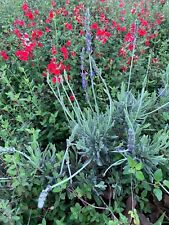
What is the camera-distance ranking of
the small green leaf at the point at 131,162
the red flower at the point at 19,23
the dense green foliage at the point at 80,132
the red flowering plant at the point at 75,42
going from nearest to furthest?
the small green leaf at the point at 131,162, the dense green foliage at the point at 80,132, the red flowering plant at the point at 75,42, the red flower at the point at 19,23

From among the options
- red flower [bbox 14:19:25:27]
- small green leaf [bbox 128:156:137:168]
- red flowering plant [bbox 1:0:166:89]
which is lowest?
small green leaf [bbox 128:156:137:168]

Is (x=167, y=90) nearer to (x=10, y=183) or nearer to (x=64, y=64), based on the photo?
(x=64, y=64)

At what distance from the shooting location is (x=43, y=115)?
2088 mm

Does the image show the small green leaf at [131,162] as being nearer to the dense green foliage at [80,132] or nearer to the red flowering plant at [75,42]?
the dense green foliage at [80,132]

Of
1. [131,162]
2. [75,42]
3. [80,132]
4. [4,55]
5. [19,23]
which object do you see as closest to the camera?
[131,162]

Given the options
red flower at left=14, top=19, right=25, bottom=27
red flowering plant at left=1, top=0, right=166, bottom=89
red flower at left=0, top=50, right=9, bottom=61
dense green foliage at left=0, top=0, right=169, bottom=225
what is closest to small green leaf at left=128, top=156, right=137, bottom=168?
dense green foliage at left=0, top=0, right=169, bottom=225

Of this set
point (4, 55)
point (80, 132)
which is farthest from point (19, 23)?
point (80, 132)

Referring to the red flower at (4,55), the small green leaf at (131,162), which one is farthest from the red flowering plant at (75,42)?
the small green leaf at (131,162)

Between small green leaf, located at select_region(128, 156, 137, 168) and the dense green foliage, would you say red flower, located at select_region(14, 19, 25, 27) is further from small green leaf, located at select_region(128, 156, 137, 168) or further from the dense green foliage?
small green leaf, located at select_region(128, 156, 137, 168)

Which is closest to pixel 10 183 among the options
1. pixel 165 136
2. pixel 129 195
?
pixel 129 195

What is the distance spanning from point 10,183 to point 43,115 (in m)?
0.47

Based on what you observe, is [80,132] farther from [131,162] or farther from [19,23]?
[19,23]

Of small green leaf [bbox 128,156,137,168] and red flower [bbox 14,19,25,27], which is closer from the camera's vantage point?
small green leaf [bbox 128,156,137,168]

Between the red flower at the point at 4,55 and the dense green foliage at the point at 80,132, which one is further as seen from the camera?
the red flower at the point at 4,55
